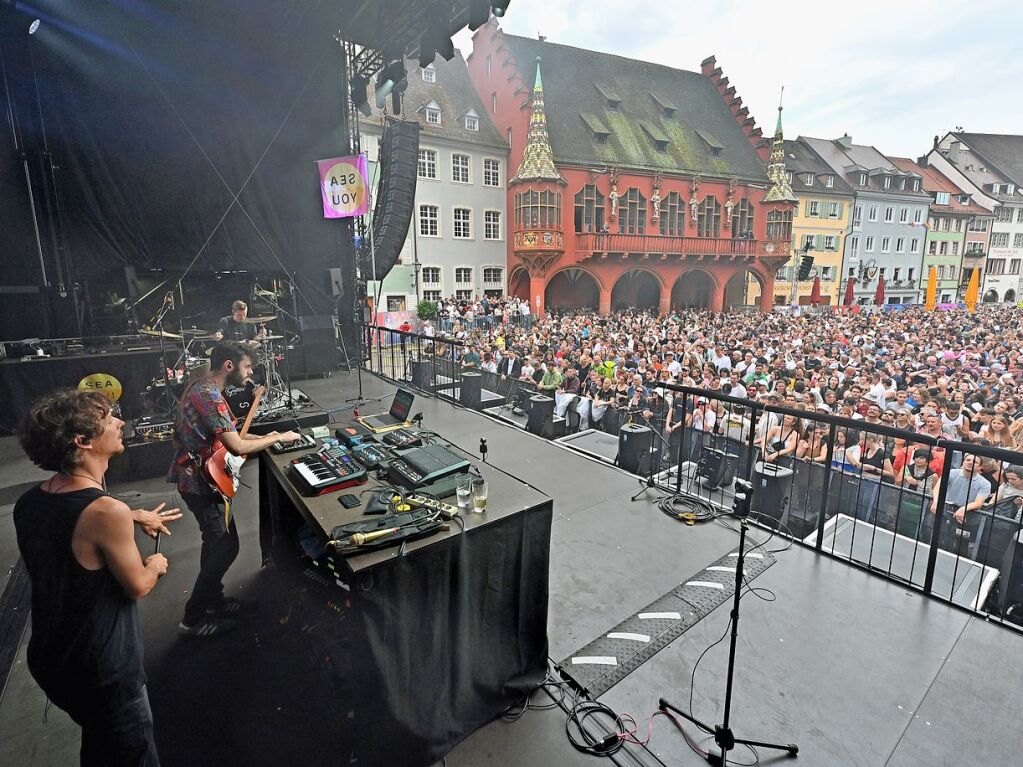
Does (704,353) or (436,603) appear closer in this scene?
(436,603)

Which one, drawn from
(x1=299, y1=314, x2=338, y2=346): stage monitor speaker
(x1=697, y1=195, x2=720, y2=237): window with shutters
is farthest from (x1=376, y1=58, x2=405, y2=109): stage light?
(x1=697, y1=195, x2=720, y2=237): window with shutters

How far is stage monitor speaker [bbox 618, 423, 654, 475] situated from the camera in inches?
266

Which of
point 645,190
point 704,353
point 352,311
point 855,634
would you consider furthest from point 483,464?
point 645,190

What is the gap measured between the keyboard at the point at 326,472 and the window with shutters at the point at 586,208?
99.7ft

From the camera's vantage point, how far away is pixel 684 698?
9.80 feet

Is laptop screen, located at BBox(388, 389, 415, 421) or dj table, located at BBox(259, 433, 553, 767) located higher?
laptop screen, located at BBox(388, 389, 415, 421)

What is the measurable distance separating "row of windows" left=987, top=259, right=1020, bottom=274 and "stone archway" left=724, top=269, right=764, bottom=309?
32472 millimetres

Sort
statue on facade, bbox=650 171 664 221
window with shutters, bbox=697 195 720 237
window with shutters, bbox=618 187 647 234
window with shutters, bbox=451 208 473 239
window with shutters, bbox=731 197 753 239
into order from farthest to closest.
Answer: window with shutters, bbox=731 197 753 239 < window with shutters, bbox=697 195 720 237 < statue on facade, bbox=650 171 664 221 < window with shutters, bbox=618 187 647 234 < window with shutters, bbox=451 208 473 239

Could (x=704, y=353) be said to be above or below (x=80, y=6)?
below

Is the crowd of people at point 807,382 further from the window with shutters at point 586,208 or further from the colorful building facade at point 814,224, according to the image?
the colorful building facade at point 814,224

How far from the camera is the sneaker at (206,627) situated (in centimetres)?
338

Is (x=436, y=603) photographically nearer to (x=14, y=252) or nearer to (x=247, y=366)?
(x=247, y=366)

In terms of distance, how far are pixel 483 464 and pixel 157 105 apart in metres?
10.9

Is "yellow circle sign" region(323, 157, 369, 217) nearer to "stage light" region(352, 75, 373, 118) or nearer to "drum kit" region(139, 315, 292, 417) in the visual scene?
"stage light" region(352, 75, 373, 118)
